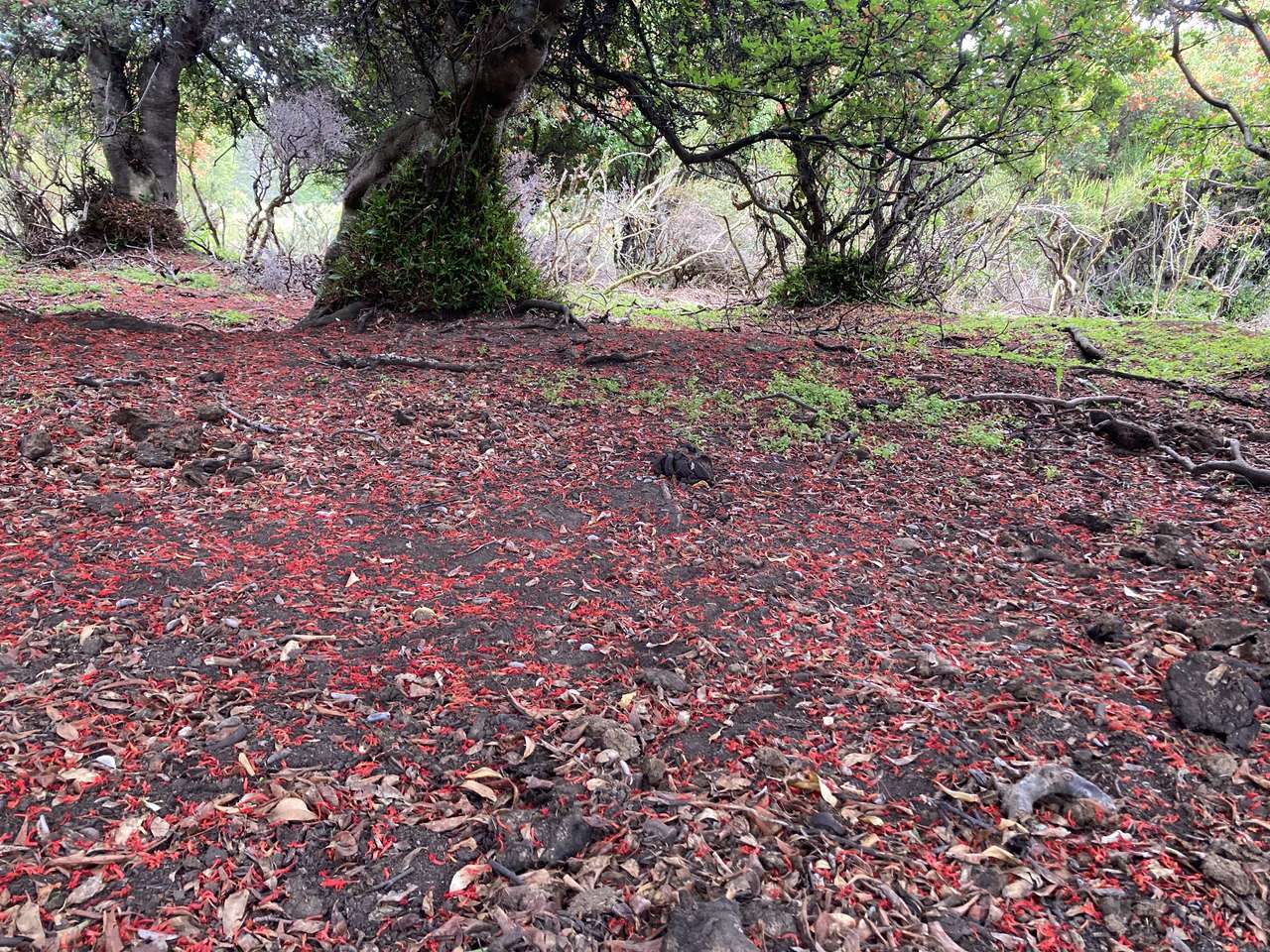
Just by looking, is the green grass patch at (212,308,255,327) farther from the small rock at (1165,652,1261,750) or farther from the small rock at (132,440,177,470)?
the small rock at (1165,652,1261,750)

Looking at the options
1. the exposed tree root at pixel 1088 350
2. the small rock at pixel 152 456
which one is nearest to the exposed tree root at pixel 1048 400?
the exposed tree root at pixel 1088 350

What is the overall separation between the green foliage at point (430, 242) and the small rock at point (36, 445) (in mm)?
2986

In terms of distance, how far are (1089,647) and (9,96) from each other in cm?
1236

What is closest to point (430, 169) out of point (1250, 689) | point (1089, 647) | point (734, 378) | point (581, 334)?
point (581, 334)

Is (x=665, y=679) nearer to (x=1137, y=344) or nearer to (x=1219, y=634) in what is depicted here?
(x=1219, y=634)

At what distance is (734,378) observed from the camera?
4.74 m

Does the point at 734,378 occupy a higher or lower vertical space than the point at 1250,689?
higher

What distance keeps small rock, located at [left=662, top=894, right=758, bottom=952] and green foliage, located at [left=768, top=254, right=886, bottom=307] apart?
24.9ft

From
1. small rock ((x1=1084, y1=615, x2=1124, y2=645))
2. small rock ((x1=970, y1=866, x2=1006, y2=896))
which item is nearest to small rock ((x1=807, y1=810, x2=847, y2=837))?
small rock ((x1=970, y1=866, x2=1006, y2=896))

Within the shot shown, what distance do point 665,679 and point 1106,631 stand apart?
1420 mm

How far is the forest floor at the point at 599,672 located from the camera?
144 centimetres

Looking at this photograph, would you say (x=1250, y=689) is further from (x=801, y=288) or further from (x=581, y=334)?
(x=801, y=288)

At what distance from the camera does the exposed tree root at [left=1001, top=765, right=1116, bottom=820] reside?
168 cm

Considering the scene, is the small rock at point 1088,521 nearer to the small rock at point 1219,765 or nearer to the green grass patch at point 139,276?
the small rock at point 1219,765
